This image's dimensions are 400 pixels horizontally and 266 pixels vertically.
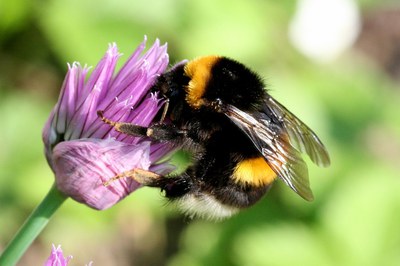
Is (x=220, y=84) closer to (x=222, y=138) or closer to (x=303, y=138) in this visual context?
(x=222, y=138)

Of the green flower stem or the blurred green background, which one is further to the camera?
the blurred green background

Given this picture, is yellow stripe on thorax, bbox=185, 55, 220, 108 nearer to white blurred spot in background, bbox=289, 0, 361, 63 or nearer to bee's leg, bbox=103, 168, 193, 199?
bee's leg, bbox=103, 168, 193, 199

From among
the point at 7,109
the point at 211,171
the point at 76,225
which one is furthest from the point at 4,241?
the point at 211,171

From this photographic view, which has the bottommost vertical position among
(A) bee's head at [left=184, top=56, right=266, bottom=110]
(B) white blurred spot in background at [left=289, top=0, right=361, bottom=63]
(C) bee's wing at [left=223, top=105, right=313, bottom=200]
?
(C) bee's wing at [left=223, top=105, right=313, bottom=200]

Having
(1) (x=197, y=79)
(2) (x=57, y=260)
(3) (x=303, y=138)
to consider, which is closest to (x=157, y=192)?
(3) (x=303, y=138)

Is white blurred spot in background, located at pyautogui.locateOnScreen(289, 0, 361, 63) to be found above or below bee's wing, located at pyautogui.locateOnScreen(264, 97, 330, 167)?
above

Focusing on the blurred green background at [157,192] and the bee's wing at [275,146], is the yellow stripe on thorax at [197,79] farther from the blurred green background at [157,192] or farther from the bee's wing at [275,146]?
the blurred green background at [157,192]

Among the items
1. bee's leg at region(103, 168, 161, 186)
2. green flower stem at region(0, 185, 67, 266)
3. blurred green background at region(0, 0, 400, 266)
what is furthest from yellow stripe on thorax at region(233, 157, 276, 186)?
blurred green background at region(0, 0, 400, 266)
